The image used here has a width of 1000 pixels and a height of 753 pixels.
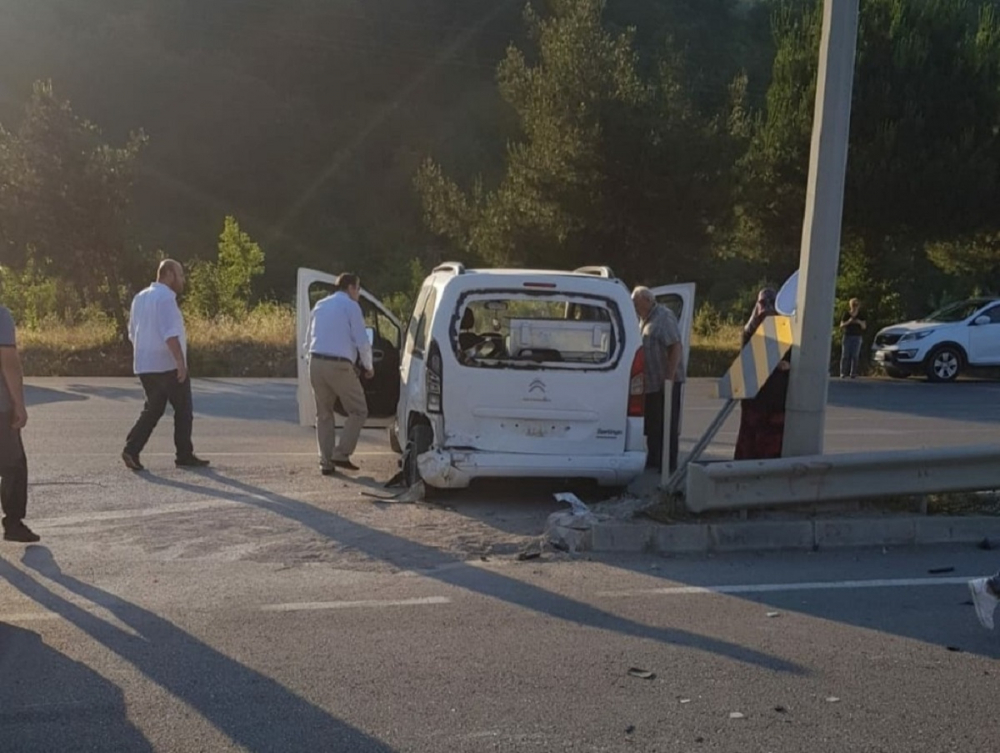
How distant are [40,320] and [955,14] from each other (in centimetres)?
2214

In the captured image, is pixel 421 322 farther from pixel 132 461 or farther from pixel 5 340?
pixel 5 340

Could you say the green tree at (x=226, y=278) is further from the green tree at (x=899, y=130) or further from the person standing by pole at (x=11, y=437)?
the person standing by pole at (x=11, y=437)

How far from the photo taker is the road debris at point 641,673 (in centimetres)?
521

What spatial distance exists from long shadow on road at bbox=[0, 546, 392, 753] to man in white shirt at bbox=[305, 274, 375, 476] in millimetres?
3642

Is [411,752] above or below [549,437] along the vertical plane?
below

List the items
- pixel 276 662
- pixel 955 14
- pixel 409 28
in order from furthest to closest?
1. pixel 409 28
2. pixel 955 14
3. pixel 276 662

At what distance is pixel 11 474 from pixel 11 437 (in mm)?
296

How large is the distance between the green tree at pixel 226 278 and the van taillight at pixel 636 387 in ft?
65.0

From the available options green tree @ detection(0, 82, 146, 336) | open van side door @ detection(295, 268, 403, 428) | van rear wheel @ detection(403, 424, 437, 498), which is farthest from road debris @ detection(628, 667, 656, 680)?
green tree @ detection(0, 82, 146, 336)

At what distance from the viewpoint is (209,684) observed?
5035mm

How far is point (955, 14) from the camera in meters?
25.4

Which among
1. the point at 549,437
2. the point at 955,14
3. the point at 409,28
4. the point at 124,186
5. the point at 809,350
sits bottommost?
the point at 549,437

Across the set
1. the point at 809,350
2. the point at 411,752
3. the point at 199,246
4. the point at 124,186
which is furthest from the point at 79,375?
the point at 199,246

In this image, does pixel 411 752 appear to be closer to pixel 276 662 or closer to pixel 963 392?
pixel 276 662
